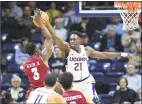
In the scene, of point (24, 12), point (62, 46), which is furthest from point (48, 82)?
point (24, 12)

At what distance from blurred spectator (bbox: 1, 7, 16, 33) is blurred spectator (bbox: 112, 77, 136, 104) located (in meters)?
4.69

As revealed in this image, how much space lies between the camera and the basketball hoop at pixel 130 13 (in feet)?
43.2

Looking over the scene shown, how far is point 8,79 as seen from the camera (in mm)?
17016

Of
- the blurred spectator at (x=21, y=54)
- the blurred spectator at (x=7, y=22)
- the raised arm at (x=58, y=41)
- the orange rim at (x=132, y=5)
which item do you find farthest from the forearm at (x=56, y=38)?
the blurred spectator at (x=7, y=22)

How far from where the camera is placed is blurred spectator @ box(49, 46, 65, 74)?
1571cm

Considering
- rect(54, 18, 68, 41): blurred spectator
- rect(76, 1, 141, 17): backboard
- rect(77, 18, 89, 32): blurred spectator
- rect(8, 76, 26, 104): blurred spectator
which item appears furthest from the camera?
rect(77, 18, 89, 32): blurred spectator

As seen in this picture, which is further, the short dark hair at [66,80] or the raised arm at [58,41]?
the raised arm at [58,41]

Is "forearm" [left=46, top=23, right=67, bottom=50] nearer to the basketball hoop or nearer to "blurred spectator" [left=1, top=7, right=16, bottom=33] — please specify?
the basketball hoop

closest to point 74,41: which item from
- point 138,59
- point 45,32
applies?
point 45,32

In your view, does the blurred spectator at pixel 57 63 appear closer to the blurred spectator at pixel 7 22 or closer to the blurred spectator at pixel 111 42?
the blurred spectator at pixel 111 42

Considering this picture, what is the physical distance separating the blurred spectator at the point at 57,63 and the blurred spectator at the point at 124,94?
5.15 feet

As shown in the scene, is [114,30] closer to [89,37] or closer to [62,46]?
[89,37]

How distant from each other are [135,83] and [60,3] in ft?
15.2

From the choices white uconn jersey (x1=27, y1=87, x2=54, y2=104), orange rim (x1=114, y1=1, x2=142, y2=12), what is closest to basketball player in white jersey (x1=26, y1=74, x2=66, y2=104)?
white uconn jersey (x1=27, y1=87, x2=54, y2=104)
